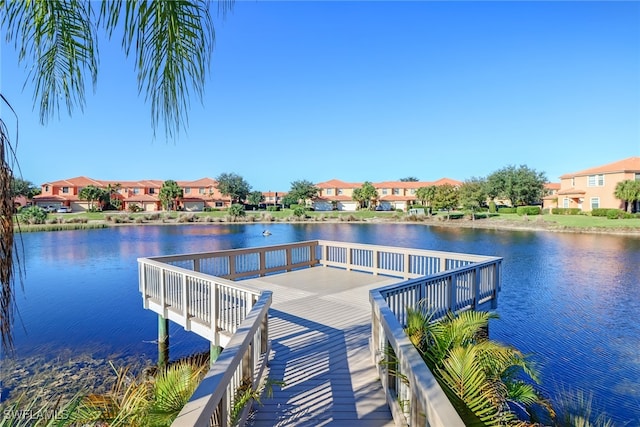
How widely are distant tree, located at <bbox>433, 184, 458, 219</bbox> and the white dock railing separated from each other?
148 feet

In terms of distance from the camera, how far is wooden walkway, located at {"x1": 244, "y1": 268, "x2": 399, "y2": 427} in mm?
3590

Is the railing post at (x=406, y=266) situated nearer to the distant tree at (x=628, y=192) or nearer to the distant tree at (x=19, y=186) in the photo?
the distant tree at (x=19, y=186)

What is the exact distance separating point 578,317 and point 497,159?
60.0m

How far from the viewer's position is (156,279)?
27.9ft

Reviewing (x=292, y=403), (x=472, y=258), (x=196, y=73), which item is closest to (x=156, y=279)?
(x=292, y=403)

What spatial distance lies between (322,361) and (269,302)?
3.56 ft

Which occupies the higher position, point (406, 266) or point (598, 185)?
point (598, 185)

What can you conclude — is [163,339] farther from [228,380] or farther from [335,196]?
[335,196]

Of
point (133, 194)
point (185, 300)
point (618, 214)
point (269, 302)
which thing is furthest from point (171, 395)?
point (133, 194)

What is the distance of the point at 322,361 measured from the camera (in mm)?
4895

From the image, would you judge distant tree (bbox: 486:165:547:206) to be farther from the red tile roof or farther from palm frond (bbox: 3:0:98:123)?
palm frond (bbox: 3:0:98:123)

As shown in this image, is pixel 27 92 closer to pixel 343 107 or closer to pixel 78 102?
pixel 78 102

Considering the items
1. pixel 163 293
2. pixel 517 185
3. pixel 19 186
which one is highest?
pixel 517 185

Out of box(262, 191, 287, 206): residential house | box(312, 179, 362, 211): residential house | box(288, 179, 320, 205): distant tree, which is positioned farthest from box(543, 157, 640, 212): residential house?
box(262, 191, 287, 206): residential house
